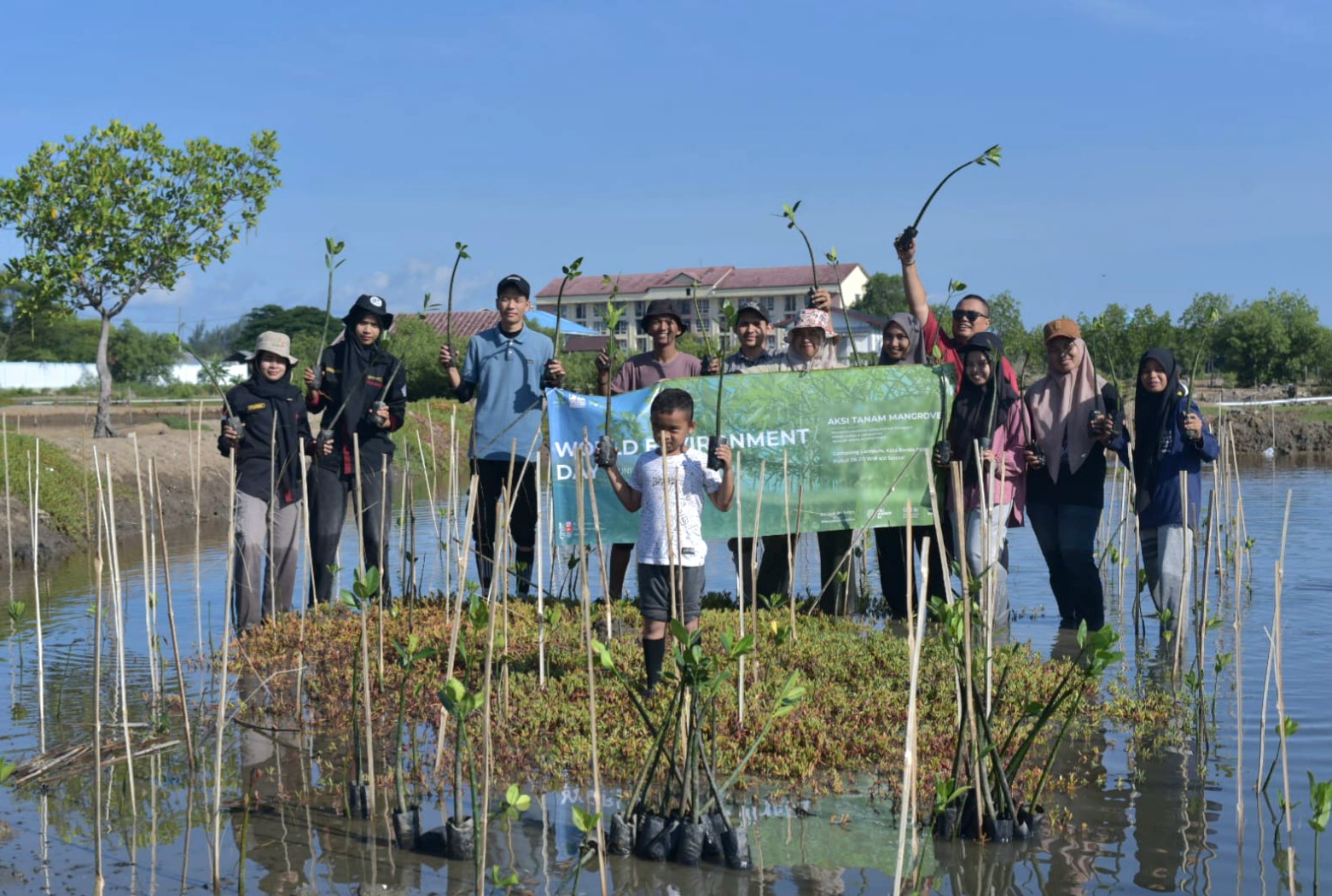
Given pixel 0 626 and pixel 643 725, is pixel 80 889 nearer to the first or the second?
pixel 643 725

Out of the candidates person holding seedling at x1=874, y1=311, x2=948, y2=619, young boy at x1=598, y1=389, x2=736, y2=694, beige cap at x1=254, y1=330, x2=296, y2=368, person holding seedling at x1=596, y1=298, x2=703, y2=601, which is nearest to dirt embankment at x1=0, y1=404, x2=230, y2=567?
beige cap at x1=254, y1=330, x2=296, y2=368

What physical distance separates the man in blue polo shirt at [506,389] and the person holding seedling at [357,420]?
493 millimetres

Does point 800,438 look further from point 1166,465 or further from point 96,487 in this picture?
point 96,487

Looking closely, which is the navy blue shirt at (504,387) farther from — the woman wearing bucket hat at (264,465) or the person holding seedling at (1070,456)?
the person holding seedling at (1070,456)

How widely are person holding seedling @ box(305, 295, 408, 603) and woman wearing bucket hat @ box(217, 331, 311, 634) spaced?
209 millimetres

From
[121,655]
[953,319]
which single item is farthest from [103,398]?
[121,655]

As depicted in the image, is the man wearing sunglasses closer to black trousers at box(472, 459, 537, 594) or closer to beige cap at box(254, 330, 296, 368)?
black trousers at box(472, 459, 537, 594)

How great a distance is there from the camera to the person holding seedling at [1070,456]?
8336 mm

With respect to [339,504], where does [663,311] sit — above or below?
above

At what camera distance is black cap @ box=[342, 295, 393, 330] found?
28.5 ft

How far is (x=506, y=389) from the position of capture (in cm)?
874

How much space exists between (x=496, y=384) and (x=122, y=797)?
12.7ft

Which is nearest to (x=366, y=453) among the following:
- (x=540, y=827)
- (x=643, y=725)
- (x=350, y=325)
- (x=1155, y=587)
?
(x=350, y=325)

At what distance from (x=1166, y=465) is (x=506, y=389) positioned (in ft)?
13.6
